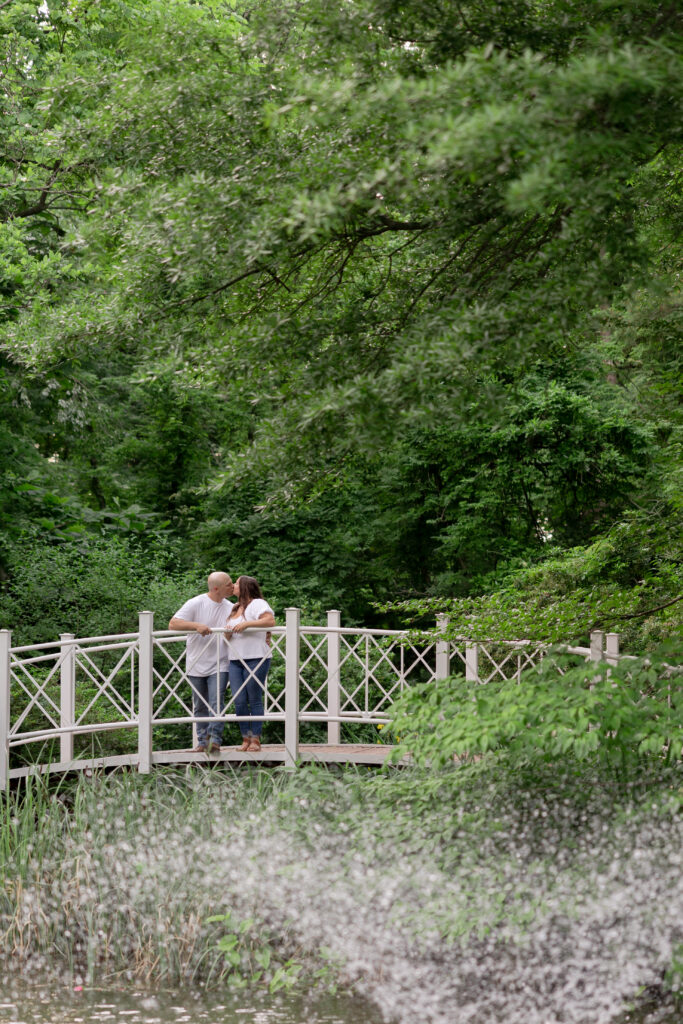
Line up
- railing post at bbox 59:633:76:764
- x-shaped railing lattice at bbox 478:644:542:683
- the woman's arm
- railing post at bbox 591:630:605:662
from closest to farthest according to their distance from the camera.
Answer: railing post at bbox 591:630:605:662 → x-shaped railing lattice at bbox 478:644:542:683 → the woman's arm → railing post at bbox 59:633:76:764

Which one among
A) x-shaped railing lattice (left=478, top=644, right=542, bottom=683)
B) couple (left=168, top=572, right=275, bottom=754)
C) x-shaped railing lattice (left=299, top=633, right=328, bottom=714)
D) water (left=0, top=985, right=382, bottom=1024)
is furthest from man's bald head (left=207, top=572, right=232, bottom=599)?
water (left=0, top=985, right=382, bottom=1024)

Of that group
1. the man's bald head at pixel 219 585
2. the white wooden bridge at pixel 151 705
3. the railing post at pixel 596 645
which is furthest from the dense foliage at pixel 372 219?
the man's bald head at pixel 219 585

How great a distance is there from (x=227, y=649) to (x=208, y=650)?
6.4 inches

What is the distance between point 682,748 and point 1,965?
479cm

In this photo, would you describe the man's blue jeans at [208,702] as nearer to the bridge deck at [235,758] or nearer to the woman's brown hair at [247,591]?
the bridge deck at [235,758]

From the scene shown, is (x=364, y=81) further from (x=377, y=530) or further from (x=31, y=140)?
(x=377, y=530)

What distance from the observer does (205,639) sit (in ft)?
31.9

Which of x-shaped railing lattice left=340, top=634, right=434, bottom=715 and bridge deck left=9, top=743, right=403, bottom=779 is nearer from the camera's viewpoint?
bridge deck left=9, top=743, right=403, bottom=779

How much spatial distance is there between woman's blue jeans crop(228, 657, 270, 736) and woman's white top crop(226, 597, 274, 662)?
61 mm

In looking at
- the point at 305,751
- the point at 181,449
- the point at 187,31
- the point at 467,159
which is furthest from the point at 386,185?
the point at 181,449

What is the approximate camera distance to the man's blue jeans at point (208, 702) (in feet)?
31.7

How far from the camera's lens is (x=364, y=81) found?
617 centimetres

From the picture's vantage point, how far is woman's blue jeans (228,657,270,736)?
31.7 ft

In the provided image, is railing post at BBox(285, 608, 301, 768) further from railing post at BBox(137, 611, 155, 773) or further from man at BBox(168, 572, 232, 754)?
railing post at BBox(137, 611, 155, 773)
